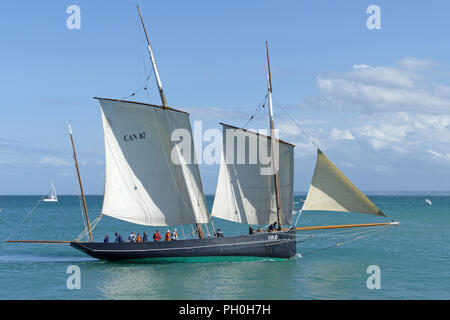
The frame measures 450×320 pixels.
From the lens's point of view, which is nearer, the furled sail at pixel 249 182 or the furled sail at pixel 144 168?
the furled sail at pixel 249 182

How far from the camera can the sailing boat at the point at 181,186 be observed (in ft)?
135

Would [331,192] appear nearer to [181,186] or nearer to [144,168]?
[181,186]

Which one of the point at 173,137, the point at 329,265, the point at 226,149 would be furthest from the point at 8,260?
the point at 329,265

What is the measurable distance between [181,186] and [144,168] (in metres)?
3.23

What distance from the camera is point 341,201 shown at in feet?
127

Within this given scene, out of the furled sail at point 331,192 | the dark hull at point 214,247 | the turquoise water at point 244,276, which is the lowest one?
the turquoise water at point 244,276

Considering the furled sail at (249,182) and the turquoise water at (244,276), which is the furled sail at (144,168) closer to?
the furled sail at (249,182)

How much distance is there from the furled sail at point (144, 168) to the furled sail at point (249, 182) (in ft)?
7.79

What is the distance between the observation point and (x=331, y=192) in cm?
3875

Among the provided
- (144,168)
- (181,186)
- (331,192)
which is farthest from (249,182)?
(144,168)

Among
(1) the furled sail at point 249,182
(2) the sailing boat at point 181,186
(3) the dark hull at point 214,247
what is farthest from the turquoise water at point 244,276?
(1) the furled sail at point 249,182
